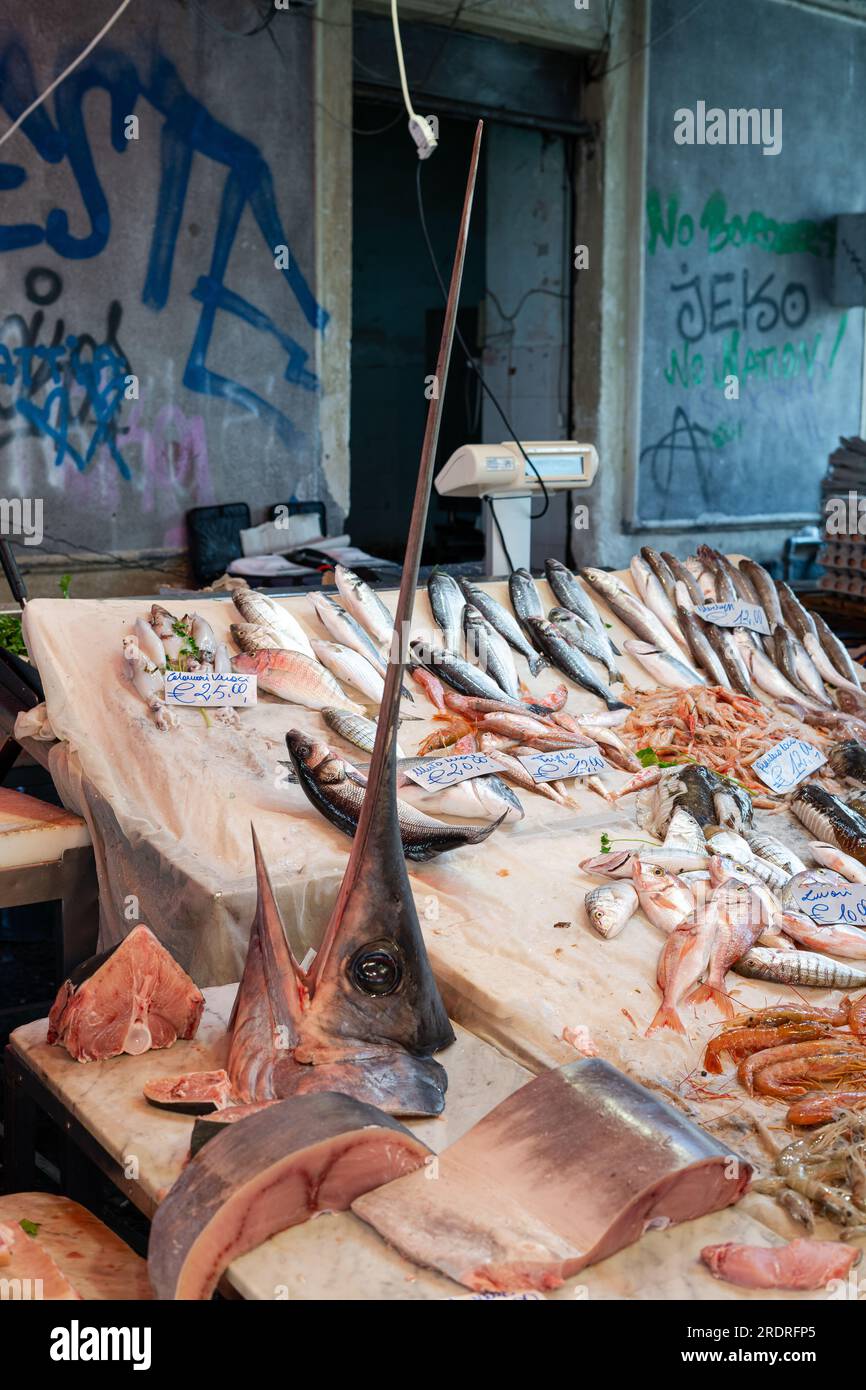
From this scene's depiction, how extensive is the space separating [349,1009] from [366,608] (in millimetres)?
2135

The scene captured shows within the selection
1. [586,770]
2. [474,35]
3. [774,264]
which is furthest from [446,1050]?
[774,264]

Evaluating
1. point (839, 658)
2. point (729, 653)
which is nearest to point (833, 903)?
point (729, 653)

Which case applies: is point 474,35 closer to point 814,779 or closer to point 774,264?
point 774,264

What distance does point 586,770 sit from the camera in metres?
3.40

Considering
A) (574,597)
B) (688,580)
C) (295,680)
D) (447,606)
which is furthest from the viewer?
(688,580)

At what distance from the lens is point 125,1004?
2150mm

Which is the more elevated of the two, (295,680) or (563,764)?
(295,680)

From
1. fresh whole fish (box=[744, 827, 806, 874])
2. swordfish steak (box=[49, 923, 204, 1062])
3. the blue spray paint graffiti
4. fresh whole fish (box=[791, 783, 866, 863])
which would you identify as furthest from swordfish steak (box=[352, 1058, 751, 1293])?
the blue spray paint graffiti

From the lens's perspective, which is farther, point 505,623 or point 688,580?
point 688,580

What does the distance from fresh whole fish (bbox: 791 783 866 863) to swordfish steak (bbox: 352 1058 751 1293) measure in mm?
1457

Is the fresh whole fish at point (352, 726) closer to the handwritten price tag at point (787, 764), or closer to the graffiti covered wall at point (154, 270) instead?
the handwritten price tag at point (787, 764)

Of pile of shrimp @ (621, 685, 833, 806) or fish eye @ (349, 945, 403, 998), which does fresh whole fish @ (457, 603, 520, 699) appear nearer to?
pile of shrimp @ (621, 685, 833, 806)

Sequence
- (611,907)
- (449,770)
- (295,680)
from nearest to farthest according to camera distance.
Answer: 1. (611,907)
2. (449,770)
3. (295,680)

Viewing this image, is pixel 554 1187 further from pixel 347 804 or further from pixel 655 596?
pixel 655 596
